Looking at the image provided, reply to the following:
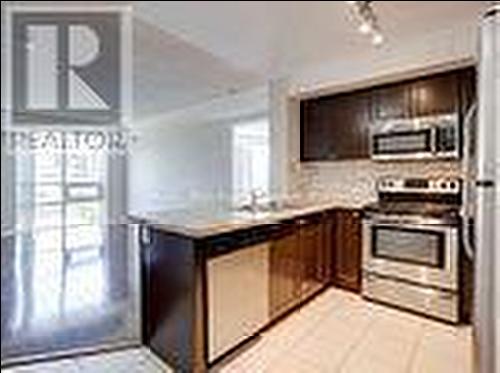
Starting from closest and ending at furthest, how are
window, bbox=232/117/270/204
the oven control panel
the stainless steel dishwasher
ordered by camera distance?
the stainless steel dishwasher, the oven control panel, window, bbox=232/117/270/204

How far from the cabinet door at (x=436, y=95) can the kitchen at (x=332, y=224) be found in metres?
0.02

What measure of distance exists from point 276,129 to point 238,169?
3.24 metres

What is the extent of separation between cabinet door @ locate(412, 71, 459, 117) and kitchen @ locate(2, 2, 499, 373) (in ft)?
0.05

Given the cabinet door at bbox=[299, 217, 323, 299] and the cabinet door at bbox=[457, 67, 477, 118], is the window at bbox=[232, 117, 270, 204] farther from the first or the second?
the cabinet door at bbox=[457, 67, 477, 118]

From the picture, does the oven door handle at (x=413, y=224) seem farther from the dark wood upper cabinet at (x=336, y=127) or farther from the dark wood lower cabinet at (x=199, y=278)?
the dark wood upper cabinet at (x=336, y=127)

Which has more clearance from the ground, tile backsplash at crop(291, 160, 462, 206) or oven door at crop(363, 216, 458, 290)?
tile backsplash at crop(291, 160, 462, 206)

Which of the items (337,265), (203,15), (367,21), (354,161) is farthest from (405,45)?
(337,265)

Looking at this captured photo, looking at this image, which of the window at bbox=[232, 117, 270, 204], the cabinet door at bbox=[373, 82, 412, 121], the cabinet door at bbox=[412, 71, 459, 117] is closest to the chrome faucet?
the cabinet door at bbox=[373, 82, 412, 121]

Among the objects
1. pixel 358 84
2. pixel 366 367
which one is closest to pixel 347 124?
pixel 358 84

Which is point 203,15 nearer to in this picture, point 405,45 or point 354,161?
point 405,45

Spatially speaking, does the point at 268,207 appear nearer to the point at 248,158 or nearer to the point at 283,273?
the point at 283,273

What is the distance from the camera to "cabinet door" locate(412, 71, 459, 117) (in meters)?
4.73

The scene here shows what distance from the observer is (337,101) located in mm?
5883

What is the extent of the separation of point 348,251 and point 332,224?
1.01 feet
